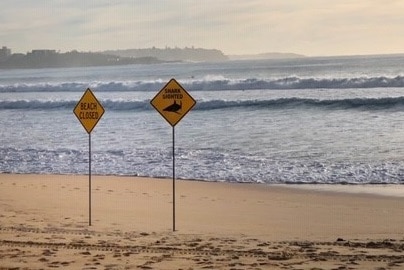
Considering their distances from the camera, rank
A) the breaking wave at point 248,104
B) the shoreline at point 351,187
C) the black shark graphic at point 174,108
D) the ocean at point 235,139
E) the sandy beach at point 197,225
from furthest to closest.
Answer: the breaking wave at point 248,104, the ocean at point 235,139, the shoreline at point 351,187, the black shark graphic at point 174,108, the sandy beach at point 197,225

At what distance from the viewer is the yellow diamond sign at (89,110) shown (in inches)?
477

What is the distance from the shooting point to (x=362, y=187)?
15.7 metres

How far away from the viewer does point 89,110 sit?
12.3 m

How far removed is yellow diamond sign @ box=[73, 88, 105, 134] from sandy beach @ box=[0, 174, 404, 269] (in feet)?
5.41

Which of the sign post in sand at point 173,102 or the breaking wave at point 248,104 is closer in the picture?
the sign post in sand at point 173,102

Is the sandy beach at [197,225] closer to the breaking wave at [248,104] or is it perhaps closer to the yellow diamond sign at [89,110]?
the yellow diamond sign at [89,110]

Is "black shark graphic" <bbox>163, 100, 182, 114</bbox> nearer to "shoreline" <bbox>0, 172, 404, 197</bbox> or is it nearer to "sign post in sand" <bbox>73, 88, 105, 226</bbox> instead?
"sign post in sand" <bbox>73, 88, 105, 226</bbox>

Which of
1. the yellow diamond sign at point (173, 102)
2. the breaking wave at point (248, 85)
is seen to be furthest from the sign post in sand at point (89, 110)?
the breaking wave at point (248, 85)

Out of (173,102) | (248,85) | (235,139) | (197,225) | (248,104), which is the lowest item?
(197,225)

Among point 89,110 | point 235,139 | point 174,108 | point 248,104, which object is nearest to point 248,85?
point 248,104

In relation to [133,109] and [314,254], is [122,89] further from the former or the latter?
[314,254]

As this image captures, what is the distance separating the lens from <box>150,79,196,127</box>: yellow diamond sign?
448 inches

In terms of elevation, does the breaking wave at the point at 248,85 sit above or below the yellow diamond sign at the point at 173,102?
above

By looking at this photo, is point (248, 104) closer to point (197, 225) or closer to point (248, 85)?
point (248, 85)
